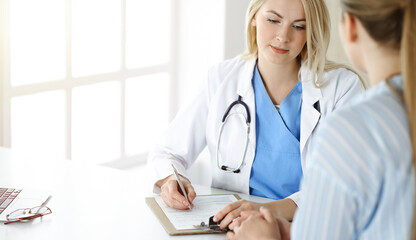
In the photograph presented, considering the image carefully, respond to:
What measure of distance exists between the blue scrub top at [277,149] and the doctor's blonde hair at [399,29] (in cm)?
120

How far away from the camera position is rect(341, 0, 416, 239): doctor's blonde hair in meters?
1.02

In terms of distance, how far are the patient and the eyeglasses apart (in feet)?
3.28

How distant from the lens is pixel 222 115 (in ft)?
7.80

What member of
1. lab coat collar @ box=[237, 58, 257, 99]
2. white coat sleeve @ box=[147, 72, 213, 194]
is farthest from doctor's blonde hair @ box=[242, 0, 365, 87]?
white coat sleeve @ box=[147, 72, 213, 194]

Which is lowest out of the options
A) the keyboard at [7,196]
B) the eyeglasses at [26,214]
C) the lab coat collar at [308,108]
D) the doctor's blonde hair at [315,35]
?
the eyeglasses at [26,214]

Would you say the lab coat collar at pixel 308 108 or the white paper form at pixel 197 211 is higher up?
the lab coat collar at pixel 308 108

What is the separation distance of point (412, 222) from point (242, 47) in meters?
2.72

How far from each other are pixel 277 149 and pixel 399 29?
1235mm

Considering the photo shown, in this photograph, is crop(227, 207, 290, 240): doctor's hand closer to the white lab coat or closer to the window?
the white lab coat

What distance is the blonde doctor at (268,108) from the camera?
2.24 meters

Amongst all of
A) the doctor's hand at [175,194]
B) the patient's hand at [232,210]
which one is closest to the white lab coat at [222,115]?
the doctor's hand at [175,194]

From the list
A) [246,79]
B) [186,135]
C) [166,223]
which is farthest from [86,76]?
[166,223]

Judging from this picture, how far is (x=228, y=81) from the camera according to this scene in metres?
2.42

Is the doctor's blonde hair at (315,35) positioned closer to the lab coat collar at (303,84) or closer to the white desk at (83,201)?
the lab coat collar at (303,84)
